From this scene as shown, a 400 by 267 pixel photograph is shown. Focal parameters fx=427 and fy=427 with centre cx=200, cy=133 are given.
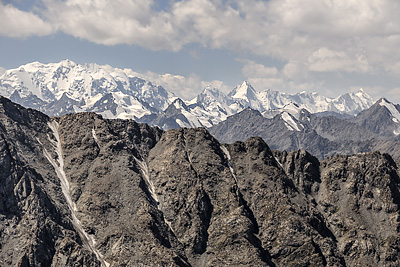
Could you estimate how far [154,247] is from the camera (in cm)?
19762

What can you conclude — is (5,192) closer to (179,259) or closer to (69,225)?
(69,225)

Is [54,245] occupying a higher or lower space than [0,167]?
lower

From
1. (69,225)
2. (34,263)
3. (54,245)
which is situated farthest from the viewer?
(69,225)

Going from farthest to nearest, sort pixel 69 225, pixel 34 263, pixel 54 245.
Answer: pixel 69 225, pixel 54 245, pixel 34 263

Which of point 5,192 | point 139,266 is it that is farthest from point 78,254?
point 5,192

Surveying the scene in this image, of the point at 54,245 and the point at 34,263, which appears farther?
the point at 54,245

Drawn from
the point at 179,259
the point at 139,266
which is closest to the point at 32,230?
the point at 139,266

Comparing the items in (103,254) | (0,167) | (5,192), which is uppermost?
(0,167)

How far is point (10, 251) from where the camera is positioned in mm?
177000

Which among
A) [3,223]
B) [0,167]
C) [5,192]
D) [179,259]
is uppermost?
[0,167]

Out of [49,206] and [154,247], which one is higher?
[49,206]

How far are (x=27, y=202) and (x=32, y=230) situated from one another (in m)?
15.5

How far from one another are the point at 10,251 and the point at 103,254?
131 feet

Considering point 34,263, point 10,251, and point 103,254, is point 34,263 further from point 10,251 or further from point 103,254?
point 103,254
